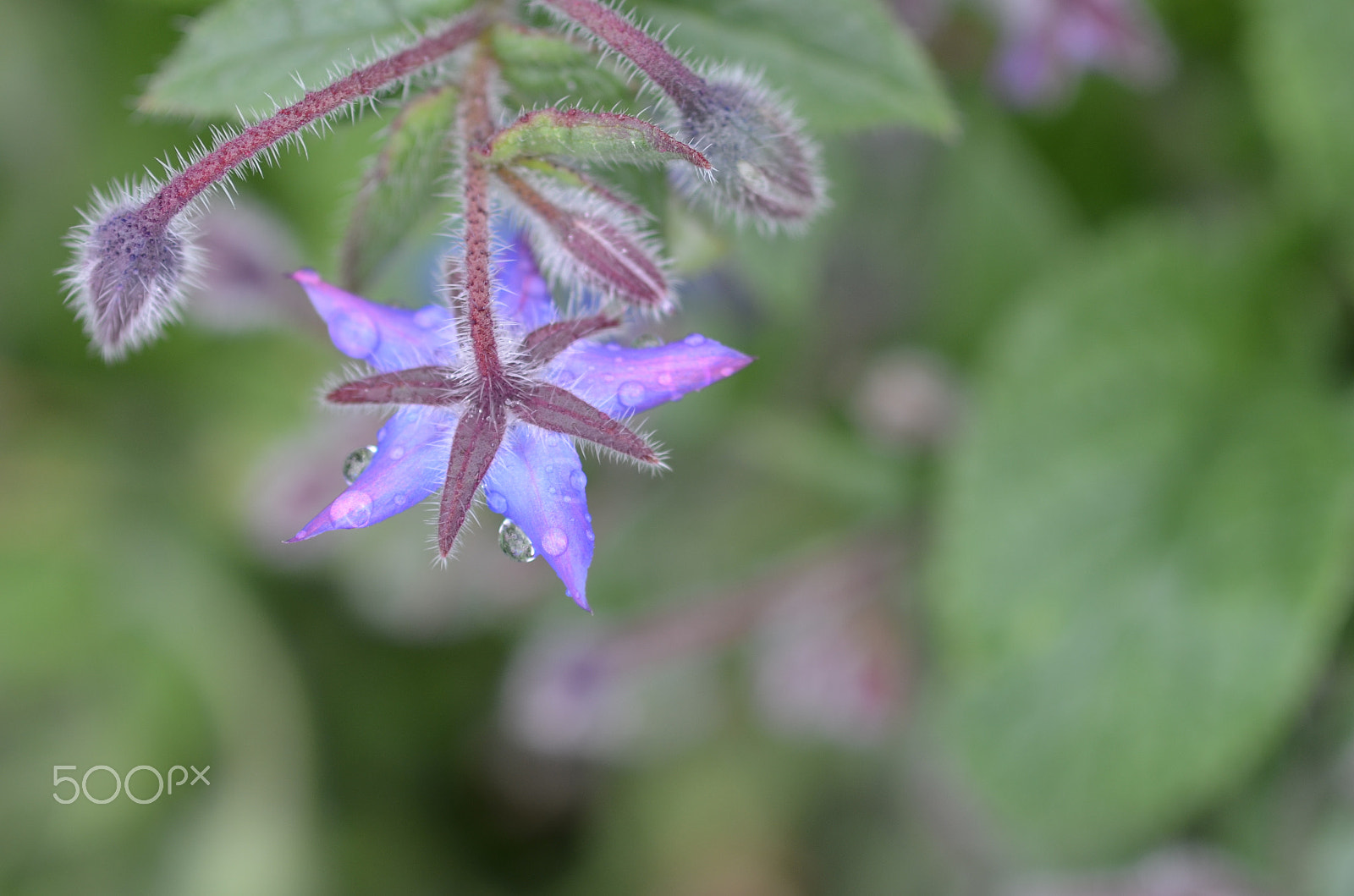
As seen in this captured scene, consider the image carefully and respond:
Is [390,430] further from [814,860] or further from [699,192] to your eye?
[814,860]

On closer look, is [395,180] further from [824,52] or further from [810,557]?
[810,557]

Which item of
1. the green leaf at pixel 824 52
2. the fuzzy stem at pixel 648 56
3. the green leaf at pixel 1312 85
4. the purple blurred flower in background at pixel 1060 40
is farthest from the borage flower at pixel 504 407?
the green leaf at pixel 1312 85

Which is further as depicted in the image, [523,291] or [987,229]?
[987,229]

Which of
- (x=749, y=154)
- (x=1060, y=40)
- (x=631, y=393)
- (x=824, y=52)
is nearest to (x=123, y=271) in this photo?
(x=631, y=393)

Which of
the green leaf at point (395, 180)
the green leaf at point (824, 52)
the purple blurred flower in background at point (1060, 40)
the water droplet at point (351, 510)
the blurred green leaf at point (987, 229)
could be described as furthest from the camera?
the blurred green leaf at point (987, 229)

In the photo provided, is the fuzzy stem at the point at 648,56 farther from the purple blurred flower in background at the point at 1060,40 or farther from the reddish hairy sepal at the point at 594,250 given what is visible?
the purple blurred flower in background at the point at 1060,40
